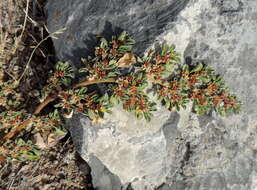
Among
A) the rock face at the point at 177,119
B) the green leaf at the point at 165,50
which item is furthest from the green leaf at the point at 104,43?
the green leaf at the point at 165,50

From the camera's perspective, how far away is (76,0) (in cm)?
276

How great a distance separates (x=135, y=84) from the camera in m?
2.39

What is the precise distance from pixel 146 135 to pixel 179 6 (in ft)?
3.41

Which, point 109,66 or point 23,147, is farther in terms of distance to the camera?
point 23,147

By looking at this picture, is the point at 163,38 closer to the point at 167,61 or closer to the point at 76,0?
the point at 167,61

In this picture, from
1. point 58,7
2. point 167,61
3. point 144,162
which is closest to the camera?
point 167,61

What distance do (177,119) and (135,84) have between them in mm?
503

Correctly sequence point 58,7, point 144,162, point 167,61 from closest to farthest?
point 167,61 → point 144,162 → point 58,7

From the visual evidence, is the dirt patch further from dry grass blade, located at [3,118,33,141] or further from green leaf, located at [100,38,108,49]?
green leaf, located at [100,38,108,49]

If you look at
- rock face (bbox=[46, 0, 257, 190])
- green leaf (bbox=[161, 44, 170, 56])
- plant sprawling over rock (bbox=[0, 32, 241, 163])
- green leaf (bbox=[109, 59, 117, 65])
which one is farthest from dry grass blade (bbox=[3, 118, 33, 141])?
green leaf (bbox=[161, 44, 170, 56])

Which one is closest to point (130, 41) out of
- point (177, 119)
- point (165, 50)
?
point (165, 50)

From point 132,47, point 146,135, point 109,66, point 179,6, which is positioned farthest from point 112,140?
point 179,6

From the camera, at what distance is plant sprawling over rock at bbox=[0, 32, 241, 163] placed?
94.7 inches

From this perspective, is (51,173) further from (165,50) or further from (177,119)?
(165,50)
